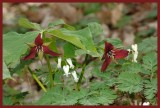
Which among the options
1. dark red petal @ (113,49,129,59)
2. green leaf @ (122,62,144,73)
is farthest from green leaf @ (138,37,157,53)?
dark red petal @ (113,49,129,59)

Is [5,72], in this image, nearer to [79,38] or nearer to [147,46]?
[79,38]

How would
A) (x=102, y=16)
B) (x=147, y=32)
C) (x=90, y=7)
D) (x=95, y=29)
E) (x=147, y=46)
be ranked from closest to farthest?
(x=95, y=29)
(x=147, y=46)
(x=147, y=32)
(x=102, y=16)
(x=90, y=7)

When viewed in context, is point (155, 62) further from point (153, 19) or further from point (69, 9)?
point (69, 9)

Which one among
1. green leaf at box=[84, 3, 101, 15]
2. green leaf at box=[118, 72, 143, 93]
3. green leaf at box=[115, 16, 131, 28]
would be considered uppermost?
green leaf at box=[84, 3, 101, 15]

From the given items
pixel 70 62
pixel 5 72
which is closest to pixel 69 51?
pixel 70 62

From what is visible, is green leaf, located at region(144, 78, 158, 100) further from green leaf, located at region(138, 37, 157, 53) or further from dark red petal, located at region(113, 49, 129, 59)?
green leaf, located at region(138, 37, 157, 53)
